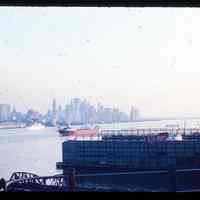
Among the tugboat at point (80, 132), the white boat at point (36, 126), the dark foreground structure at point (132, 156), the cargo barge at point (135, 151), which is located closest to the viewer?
the dark foreground structure at point (132, 156)

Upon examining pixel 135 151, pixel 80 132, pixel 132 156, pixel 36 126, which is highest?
pixel 80 132

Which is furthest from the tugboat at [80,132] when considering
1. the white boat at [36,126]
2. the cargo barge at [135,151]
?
the white boat at [36,126]

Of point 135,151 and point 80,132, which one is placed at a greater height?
point 80,132

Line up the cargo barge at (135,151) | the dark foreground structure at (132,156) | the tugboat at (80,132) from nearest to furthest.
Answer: the dark foreground structure at (132,156) < the cargo barge at (135,151) < the tugboat at (80,132)

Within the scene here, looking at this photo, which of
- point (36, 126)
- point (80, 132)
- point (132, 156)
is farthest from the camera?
point (36, 126)

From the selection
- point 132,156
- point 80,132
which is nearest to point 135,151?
point 132,156

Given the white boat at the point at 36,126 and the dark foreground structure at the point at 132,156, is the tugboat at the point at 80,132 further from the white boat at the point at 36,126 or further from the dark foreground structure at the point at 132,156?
the white boat at the point at 36,126

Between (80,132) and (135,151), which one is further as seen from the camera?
(80,132)

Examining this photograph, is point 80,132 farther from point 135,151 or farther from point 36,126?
point 36,126

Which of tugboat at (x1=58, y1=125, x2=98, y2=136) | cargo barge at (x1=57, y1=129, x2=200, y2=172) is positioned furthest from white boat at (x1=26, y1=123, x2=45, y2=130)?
cargo barge at (x1=57, y1=129, x2=200, y2=172)

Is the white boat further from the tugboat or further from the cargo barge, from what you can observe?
the cargo barge
